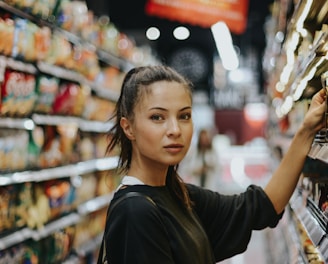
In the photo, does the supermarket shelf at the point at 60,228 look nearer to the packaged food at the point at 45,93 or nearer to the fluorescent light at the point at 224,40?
the packaged food at the point at 45,93

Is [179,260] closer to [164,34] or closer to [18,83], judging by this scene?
[18,83]

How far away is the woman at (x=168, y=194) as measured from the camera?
1865mm

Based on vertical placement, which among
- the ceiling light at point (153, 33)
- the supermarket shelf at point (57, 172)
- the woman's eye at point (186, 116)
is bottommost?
the supermarket shelf at point (57, 172)

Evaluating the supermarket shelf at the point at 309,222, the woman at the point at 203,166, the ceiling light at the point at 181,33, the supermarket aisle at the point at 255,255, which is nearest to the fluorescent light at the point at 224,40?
the woman at the point at 203,166

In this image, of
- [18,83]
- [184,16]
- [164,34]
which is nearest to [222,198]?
[18,83]

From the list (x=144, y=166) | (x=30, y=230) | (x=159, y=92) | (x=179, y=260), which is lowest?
(x=30, y=230)

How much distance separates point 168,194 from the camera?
6.98 ft

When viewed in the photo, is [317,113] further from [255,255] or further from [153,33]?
[153,33]

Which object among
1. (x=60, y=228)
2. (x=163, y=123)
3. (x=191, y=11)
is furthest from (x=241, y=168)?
(x=163, y=123)

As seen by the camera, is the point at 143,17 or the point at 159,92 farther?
the point at 143,17

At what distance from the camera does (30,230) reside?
4059 mm

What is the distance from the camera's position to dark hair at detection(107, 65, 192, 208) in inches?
82.1

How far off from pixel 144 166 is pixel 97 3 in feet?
27.5

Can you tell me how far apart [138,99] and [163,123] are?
0.43ft
